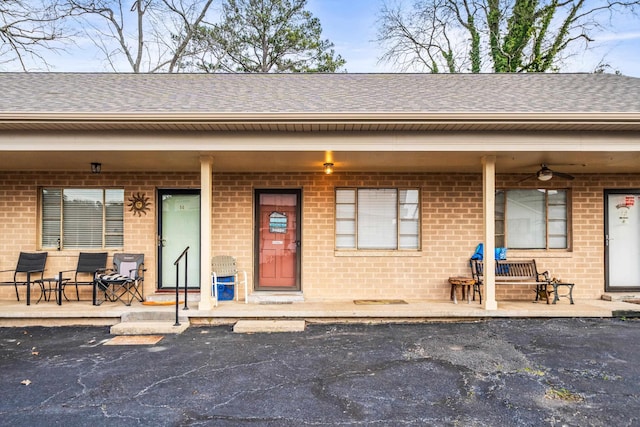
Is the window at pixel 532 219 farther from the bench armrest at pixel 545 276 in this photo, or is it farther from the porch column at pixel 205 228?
the porch column at pixel 205 228

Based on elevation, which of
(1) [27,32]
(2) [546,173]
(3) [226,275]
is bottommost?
(3) [226,275]

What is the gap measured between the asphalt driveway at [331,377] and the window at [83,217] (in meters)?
2.10

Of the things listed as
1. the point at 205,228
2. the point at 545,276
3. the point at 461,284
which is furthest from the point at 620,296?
the point at 205,228

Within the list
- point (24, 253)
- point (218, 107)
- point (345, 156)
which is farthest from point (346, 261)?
point (24, 253)

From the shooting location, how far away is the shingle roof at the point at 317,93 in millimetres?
5934

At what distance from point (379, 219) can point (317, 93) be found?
96.7 inches

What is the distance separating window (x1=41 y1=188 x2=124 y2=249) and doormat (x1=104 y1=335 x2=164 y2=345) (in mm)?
2628

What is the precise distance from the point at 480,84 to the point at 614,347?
5.07 m

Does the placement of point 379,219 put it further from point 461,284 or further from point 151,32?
point 151,32

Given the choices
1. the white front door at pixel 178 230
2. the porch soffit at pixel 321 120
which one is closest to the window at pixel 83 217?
the white front door at pixel 178 230

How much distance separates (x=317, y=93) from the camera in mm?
7035

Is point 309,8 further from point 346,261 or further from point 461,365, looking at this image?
point 461,365

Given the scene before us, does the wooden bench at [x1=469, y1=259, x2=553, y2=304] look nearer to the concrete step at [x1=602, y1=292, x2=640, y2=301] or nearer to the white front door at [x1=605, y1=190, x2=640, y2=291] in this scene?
the concrete step at [x1=602, y1=292, x2=640, y2=301]

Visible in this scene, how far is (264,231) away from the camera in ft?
24.7
